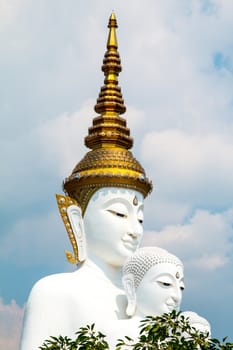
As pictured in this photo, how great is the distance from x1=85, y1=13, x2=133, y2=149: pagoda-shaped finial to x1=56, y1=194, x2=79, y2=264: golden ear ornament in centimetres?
144

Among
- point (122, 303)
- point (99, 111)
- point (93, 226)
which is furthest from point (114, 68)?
point (122, 303)

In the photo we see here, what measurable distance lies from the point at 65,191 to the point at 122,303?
9.43 ft

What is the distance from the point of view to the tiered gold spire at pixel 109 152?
55.9ft

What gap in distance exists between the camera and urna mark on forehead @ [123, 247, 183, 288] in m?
15.5

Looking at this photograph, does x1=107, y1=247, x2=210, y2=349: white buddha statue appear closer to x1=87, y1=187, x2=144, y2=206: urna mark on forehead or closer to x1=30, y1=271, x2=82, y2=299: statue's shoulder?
x1=30, y1=271, x2=82, y2=299: statue's shoulder

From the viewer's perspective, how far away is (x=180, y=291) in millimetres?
15680

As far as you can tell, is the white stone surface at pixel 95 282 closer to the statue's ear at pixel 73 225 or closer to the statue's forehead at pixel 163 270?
the statue's ear at pixel 73 225

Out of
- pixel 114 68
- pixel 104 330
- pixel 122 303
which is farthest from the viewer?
pixel 114 68

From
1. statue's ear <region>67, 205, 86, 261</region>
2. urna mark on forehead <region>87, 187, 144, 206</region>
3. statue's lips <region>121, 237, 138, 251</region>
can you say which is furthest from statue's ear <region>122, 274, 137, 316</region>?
urna mark on forehead <region>87, 187, 144, 206</region>

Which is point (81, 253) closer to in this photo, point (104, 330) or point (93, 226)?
point (93, 226)

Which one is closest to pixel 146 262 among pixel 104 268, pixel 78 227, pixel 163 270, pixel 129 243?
pixel 163 270

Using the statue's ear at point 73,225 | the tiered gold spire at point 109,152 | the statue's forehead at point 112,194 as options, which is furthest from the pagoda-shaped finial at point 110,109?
the statue's ear at point 73,225

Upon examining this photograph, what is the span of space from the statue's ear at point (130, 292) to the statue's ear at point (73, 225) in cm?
143

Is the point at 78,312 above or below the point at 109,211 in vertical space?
below
